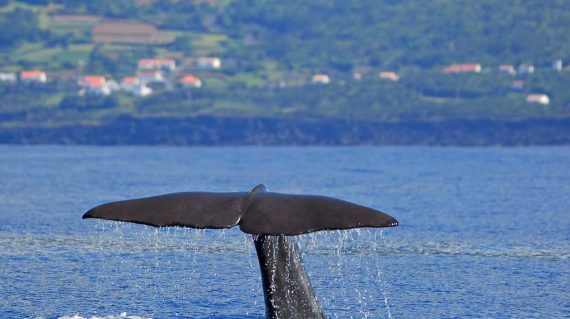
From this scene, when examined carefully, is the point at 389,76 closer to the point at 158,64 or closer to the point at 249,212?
the point at 158,64

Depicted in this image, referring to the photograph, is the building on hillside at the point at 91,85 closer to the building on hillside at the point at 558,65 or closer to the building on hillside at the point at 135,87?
the building on hillside at the point at 135,87

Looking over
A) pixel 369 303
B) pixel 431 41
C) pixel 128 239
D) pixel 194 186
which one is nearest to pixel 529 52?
pixel 431 41

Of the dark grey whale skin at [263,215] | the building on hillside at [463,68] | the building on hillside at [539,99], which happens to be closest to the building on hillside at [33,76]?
→ the building on hillside at [463,68]

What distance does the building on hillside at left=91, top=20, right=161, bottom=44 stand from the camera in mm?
174500

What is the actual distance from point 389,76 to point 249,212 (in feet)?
474

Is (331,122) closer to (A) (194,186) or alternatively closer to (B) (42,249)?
(A) (194,186)

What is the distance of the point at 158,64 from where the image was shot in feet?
541

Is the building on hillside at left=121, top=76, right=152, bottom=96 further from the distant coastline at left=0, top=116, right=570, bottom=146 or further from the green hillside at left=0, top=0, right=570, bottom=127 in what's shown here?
the distant coastline at left=0, top=116, right=570, bottom=146

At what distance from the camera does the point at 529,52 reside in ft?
540

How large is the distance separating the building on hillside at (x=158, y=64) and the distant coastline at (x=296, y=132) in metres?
26.1

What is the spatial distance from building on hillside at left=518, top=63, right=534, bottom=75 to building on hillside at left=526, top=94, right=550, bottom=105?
12.7 meters

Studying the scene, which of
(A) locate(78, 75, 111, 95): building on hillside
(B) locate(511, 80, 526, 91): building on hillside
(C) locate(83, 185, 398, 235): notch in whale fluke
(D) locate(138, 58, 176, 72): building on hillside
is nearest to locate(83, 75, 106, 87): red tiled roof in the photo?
(A) locate(78, 75, 111, 95): building on hillside

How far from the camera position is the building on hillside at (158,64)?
165250 mm

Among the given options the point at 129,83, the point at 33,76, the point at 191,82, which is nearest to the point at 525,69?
the point at 191,82
